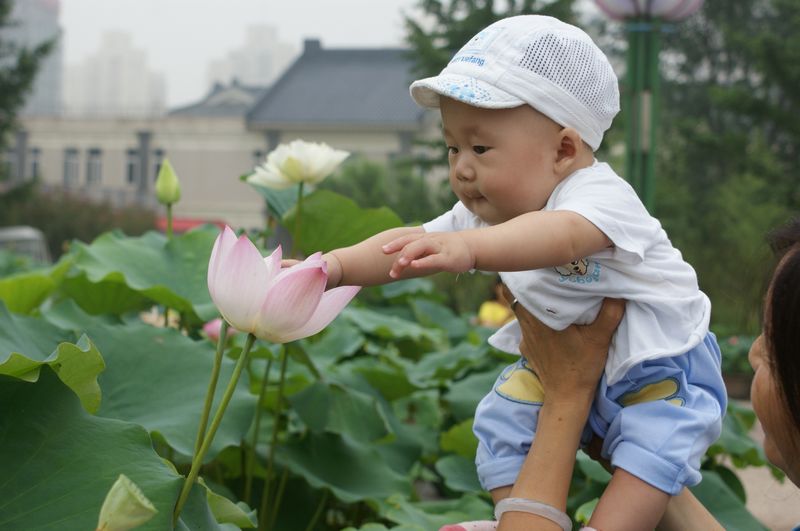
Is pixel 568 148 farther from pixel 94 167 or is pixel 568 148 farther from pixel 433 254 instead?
pixel 94 167

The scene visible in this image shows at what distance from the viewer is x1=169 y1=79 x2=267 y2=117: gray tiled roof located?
39375 millimetres

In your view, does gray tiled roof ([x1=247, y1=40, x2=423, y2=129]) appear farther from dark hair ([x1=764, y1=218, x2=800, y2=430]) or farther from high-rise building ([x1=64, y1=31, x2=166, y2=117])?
high-rise building ([x1=64, y1=31, x2=166, y2=117])

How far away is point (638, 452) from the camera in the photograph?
112cm

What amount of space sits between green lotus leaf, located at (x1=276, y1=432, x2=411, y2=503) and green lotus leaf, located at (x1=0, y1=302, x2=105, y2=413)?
0.43m

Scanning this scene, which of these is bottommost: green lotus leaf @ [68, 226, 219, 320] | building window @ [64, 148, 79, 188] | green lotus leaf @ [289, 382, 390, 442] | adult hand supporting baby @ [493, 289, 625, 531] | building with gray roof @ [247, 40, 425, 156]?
building window @ [64, 148, 79, 188]

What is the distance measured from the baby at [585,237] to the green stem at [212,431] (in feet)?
0.43

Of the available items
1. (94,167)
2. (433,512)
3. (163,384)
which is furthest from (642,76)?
(94,167)

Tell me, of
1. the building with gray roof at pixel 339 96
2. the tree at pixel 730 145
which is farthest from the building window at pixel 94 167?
the tree at pixel 730 145

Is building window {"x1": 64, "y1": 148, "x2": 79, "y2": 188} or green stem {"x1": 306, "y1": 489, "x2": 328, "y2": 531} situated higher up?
green stem {"x1": 306, "y1": 489, "x2": 328, "y2": 531}

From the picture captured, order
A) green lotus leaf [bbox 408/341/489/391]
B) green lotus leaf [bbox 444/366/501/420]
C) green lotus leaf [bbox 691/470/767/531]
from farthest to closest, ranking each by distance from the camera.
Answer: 1. green lotus leaf [bbox 408/341/489/391]
2. green lotus leaf [bbox 444/366/501/420]
3. green lotus leaf [bbox 691/470/767/531]

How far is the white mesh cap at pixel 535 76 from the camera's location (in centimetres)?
109

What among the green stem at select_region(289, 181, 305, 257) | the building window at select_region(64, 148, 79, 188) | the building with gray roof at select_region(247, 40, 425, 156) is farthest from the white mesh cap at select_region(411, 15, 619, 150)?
the building window at select_region(64, 148, 79, 188)

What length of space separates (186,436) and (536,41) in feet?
2.11

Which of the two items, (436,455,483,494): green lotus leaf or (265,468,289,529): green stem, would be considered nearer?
(265,468,289,529): green stem
